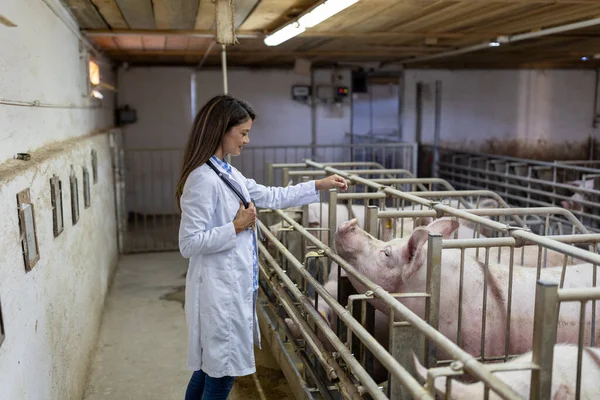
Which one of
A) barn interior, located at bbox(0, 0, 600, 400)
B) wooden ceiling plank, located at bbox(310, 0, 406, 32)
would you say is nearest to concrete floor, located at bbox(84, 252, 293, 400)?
barn interior, located at bbox(0, 0, 600, 400)

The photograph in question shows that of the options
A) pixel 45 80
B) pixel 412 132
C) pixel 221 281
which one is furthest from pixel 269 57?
pixel 221 281

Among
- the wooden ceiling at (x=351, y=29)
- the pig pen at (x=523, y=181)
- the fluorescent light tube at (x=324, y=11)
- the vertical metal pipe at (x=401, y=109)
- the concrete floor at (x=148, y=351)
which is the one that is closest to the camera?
the fluorescent light tube at (x=324, y=11)

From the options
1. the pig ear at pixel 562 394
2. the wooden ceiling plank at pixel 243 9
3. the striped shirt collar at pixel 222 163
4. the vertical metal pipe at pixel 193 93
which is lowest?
the pig ear at pixel 562 394

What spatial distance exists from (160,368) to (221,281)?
2.16 metres

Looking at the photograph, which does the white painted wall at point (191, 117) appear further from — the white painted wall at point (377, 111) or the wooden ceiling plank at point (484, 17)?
the wooden ceiling plank at point (484, 17)

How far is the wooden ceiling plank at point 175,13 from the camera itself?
14.6 ft

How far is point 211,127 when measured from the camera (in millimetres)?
2559

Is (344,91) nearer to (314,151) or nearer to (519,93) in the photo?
(314,151)

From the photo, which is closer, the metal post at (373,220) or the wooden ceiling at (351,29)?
the metal post at (373,220)

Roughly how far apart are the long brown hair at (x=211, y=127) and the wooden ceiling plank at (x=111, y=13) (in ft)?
7.57

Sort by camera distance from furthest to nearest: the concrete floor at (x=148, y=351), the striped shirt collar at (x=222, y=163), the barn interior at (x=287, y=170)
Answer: the concrete floor at (x=148, y=351) < the striped shirt collar at (x=222, y=163) < the barn interior at (x=287, y=170)

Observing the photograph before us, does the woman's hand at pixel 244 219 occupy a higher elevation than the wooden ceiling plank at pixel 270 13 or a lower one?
lower

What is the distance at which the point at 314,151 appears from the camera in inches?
395

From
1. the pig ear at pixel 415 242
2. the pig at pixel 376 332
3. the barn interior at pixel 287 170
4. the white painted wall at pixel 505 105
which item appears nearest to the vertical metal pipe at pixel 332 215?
the barn interior at pixel 287 170
